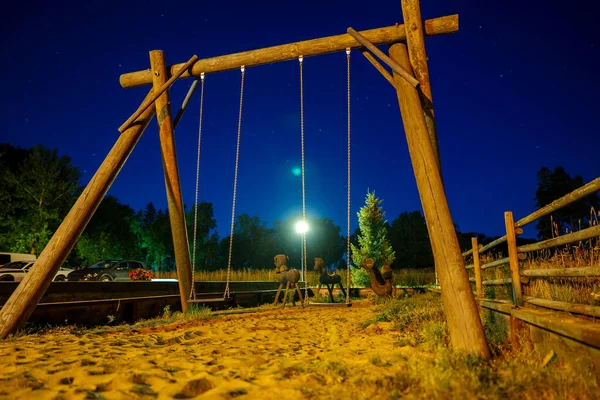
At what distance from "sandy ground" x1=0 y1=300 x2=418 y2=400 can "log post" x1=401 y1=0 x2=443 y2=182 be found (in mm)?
3150

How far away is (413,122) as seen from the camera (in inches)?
197

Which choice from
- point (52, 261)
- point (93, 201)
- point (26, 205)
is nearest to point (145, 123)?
point (93, 201)

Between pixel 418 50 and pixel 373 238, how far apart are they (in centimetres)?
1970

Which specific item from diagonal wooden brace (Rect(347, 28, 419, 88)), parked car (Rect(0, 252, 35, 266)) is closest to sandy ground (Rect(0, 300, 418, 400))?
diagonal wooden brace (Rect(347, 28, 419, 88))

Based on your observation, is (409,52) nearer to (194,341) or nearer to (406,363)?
(406,363)

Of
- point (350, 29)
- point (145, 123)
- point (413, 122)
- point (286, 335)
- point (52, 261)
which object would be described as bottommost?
point (286, 335)

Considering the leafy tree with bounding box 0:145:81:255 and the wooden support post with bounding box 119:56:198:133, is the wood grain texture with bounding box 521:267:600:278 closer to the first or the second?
the wooden support post with bounding box 119:56:198:133

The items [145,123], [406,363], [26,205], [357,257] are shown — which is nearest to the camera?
[406,363]

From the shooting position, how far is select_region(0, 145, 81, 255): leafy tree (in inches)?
1038

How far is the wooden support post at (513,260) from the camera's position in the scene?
4992 millimetres

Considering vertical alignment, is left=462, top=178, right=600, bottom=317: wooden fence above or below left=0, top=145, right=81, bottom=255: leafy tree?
below

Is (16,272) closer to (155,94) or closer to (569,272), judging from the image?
(155,94)

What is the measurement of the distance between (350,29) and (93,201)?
4867 mm

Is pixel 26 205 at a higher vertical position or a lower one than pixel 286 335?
higher
